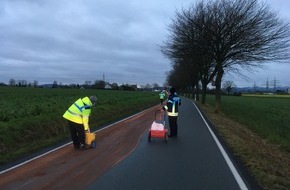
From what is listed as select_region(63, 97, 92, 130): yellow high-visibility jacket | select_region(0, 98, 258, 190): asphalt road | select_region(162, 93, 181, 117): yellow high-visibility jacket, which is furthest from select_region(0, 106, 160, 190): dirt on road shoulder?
select_region(162, 93, 181, 117): yellow high-visibility jacket

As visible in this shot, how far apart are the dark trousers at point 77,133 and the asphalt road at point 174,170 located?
154 centimetres

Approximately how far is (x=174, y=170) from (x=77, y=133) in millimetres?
3994

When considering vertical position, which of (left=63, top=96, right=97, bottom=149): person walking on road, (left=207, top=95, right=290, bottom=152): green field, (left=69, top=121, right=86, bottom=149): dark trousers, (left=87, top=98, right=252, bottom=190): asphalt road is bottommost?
(left=207, top=95, right=290, bottom=152): green field

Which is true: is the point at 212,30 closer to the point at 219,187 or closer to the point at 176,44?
the point at 176,44

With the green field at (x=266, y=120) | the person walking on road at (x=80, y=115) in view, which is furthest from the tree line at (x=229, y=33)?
the person walking on road at (x=80, y=115)

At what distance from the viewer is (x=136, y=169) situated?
31.6ft

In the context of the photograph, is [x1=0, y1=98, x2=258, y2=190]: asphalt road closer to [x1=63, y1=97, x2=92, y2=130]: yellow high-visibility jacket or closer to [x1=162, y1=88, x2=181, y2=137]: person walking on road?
[x1=63, y1=97, x2=92, y2=130]: yellow high-visibility jacket

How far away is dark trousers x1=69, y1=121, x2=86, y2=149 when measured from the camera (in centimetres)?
1247

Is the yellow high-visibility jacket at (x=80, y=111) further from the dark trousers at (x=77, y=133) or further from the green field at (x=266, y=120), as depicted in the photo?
the green field at (x=266, y=120)

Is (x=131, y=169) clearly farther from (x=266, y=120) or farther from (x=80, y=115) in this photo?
(x=266, y=120)

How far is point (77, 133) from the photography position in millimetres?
12656

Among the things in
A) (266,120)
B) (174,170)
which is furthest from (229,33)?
(174,170)

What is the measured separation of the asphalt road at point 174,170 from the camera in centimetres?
813

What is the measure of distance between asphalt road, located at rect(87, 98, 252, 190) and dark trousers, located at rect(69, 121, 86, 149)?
1543 millimetres
